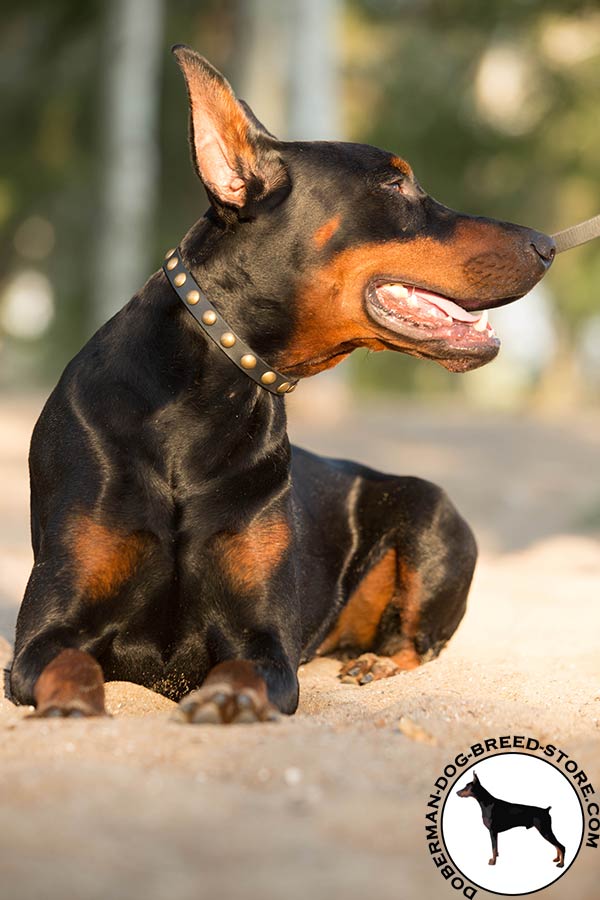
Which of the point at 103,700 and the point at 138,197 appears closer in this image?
the point at 103,700

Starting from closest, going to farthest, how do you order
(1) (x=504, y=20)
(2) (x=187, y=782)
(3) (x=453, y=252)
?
(2) (x=187, y=782) < (3) (x=453, y=252) < (1) (x=504, y=20)

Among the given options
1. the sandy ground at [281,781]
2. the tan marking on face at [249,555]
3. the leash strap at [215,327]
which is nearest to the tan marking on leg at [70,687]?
the sandy ground at [281,781]

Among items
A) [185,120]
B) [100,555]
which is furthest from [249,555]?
[185,120]

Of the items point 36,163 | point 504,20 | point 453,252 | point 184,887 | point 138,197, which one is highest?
point 453,252

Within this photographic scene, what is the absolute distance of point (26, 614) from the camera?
386cm

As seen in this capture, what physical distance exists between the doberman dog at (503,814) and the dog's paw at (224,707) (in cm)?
69

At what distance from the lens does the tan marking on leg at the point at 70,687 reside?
341 centimetres

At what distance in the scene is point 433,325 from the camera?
425cm

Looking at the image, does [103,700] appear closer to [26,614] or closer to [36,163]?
[26,614]

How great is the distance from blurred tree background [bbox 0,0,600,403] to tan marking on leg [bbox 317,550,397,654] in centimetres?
1140

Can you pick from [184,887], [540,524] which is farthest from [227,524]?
[540,524]

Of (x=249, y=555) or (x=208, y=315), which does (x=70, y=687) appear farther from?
(x=208, y=315)

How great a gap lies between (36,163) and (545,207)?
9.88 metres

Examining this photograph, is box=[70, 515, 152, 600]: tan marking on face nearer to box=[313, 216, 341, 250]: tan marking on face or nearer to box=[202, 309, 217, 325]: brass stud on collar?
box=[202, 309, 217, 325]: brass stud on collar
